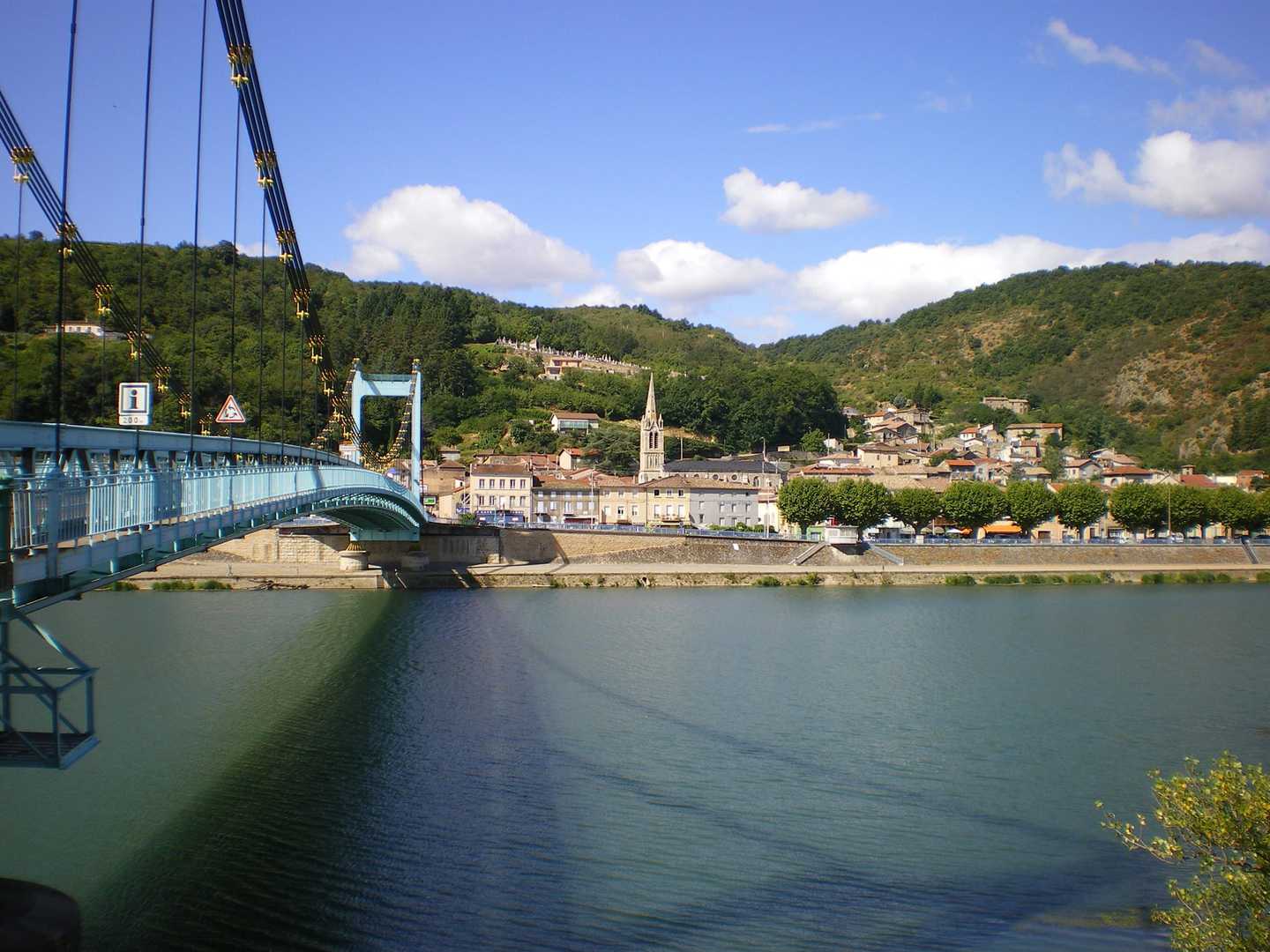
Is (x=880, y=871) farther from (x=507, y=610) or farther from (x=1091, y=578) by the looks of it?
(x=1091, y=578)

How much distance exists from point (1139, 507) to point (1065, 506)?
6.92 feet

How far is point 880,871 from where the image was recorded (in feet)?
26.7

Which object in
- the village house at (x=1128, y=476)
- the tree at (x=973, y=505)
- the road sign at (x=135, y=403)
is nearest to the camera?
the road sign at (x=135, y=403)

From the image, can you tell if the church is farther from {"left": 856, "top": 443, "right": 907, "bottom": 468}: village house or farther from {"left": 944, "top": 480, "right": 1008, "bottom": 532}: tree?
{"left": 944, "top": 480, "right": 1008, "bottom": 532}: tree

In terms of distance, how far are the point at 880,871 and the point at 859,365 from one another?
87.7 meters

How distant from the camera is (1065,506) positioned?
113 ft

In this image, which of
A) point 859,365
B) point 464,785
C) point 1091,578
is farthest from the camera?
point 859,365

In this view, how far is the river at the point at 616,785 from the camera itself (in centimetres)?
730

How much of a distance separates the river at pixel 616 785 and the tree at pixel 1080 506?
50.7 ft

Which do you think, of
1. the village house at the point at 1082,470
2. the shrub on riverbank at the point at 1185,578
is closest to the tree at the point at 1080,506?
the shrub on riverbank at the point at 1185,578

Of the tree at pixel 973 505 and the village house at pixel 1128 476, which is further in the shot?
the village house at pixel 1128 476

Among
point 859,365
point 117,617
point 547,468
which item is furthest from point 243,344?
point 859,365

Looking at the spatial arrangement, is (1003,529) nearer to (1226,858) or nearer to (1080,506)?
(1080,506)

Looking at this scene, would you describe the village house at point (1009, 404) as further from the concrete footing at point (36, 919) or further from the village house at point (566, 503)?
the concrete footing at point (36, 919)
